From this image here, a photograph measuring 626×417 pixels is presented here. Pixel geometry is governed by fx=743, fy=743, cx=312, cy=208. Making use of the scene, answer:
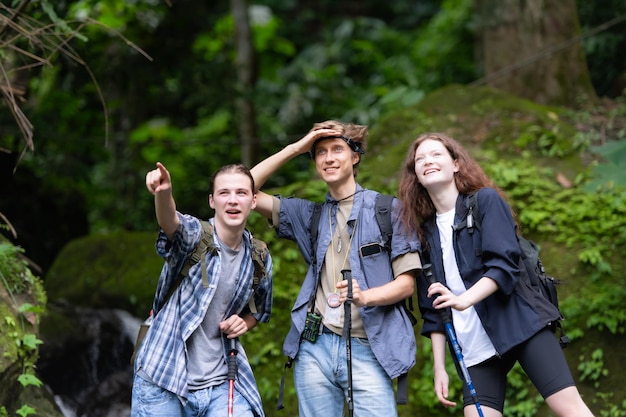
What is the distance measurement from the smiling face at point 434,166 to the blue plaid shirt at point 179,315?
1096mm

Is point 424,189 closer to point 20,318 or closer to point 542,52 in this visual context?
point 20,318

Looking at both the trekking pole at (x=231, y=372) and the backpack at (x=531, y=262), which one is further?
the backpack at (x=531, y=262)

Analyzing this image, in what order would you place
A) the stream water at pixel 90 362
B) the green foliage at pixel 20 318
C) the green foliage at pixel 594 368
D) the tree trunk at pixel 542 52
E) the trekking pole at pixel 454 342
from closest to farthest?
the trekking pole at pixel 454 342, the green foliage at pixel 20 318, the green foliage at pixel 594 368, the stream water at pixel 90 362, the tree trunk at pixel 542 52

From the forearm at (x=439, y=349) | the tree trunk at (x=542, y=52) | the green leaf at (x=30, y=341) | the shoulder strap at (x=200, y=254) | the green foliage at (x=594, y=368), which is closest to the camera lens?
the shoulder strap at (x=200, y=254)

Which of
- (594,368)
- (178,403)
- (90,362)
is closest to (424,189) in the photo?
(178,403)

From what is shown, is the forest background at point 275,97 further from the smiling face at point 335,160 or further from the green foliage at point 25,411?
the smiling face at point 335,160

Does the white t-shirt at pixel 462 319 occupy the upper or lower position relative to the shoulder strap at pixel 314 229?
lower

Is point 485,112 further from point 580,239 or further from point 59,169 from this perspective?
point 59,169

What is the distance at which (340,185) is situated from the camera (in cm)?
407

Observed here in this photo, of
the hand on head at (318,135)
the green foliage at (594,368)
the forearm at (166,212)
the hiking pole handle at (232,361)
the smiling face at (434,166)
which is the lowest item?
the green foliage at (594,368)

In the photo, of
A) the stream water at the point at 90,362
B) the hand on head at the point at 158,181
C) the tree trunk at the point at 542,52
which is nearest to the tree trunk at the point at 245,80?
the tree trunk at the point at 542,52

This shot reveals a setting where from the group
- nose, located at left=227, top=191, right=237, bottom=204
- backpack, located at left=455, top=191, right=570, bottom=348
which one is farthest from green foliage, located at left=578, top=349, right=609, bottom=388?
nose, located at left=227, top=191, right=237, bottom=204

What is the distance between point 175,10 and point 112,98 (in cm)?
232

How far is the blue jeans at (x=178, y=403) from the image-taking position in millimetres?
3547
